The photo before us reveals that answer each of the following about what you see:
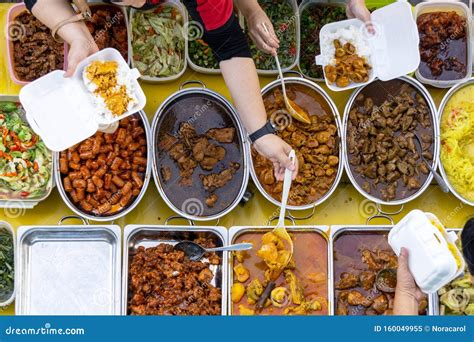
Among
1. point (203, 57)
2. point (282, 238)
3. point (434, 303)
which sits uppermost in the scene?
point (203, 57)

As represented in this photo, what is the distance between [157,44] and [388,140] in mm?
1434

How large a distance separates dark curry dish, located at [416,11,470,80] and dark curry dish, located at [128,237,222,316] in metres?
1.69

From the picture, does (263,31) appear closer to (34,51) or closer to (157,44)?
(157,44)

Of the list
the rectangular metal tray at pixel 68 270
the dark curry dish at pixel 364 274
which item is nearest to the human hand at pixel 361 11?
the dark curry dish at pixel 364 274

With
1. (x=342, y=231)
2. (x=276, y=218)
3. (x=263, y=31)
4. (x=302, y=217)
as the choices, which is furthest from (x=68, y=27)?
(x=342, y=231)

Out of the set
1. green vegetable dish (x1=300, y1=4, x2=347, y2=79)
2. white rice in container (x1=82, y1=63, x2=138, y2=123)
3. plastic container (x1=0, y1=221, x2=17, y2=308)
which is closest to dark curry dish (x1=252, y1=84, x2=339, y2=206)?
green vegetable dish (x1=300, y1=4, x2=347, y2=79)

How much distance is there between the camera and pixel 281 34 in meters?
3.81

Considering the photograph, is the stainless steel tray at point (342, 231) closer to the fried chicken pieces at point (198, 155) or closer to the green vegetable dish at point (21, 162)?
the fried chicken pieces at point (198, 155)

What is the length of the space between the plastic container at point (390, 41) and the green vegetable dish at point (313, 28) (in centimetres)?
11

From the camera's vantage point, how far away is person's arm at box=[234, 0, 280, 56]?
11.4 ft

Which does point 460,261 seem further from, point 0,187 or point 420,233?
point 0,187

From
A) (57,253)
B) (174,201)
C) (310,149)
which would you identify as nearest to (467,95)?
(310,149)

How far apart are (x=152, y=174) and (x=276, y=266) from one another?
2.78 feet

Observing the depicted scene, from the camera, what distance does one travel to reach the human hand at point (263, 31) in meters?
3.49
